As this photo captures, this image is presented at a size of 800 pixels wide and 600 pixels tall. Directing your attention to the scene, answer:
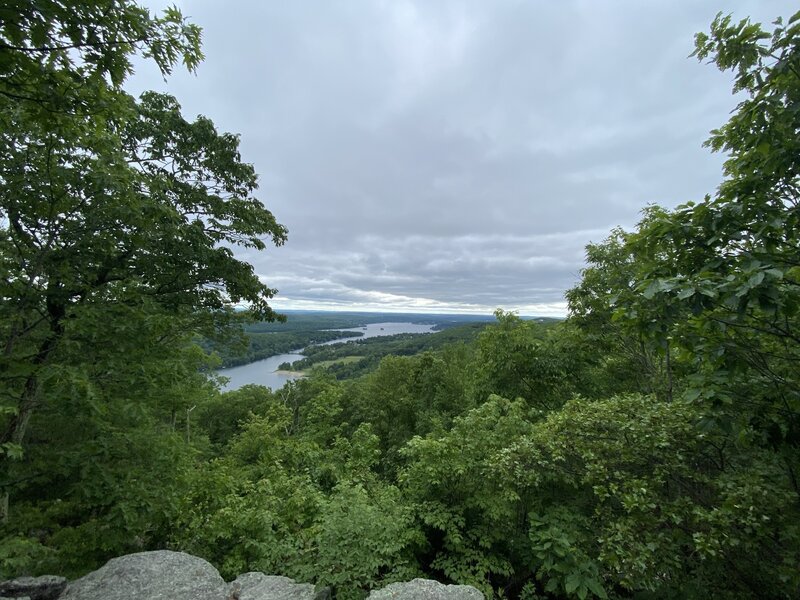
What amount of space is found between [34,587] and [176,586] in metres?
1.60

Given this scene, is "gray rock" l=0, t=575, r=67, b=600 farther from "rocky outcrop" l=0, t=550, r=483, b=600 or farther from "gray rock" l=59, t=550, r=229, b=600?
"gray rock" l=59, t=550, r=229, b=600

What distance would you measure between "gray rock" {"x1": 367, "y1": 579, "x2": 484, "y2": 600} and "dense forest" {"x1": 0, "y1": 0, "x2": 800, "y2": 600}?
0.53 metres

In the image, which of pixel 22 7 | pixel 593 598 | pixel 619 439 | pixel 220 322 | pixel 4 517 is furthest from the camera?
pixel 220 322

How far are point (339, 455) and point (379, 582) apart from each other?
6.11m

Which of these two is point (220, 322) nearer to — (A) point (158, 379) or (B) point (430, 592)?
(A) point (158, 379)

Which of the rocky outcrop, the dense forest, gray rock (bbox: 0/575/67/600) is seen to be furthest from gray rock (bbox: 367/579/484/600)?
gray rock (bbox: 0/575/67/600)

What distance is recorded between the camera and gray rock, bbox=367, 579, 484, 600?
160 inches

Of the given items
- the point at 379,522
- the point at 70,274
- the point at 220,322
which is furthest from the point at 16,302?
the point at 379,522

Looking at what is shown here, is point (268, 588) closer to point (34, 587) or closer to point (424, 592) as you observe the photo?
point (424, 592)

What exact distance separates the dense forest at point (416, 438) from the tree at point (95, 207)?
0.09 ft

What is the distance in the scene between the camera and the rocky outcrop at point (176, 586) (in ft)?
13.6

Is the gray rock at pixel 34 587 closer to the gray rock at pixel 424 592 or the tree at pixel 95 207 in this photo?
the tree at pixel 95 207

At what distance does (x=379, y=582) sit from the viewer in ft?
15.1

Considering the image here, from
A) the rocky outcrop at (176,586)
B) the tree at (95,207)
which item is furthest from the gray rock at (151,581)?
the tree at (95,207)
